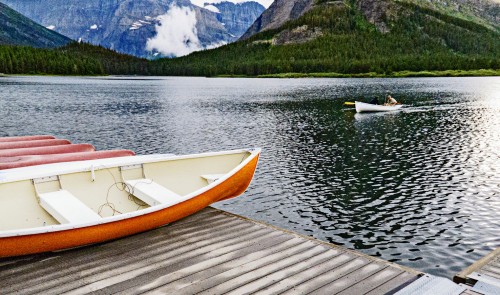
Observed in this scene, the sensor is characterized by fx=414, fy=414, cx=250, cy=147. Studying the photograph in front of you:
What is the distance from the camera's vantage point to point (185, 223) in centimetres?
1240

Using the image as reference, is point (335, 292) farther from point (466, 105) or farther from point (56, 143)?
point (466, 105)

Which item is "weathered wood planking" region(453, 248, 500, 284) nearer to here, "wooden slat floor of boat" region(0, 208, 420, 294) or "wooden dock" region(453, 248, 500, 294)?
"wooden dock" region(453, 248, 500, 294)

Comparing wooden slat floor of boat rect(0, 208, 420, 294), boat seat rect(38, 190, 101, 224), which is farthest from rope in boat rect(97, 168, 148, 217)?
wooden slat floor of boat rect(0, 208, 420, 294)

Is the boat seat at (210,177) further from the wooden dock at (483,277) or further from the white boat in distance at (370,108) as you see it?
the white boat in distance at (370,108)

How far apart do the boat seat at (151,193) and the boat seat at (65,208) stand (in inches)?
72.1

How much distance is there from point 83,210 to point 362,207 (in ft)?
43.5

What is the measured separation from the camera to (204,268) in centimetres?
927

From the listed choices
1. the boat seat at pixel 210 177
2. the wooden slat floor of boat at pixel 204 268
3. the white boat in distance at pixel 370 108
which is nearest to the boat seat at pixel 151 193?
the wooden slat floor of boat at pixel 204 268

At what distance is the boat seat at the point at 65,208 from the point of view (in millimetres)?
10617

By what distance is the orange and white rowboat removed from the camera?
387 inches

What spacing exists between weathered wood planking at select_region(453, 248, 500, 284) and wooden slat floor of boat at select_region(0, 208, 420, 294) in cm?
97

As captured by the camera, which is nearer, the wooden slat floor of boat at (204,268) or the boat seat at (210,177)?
the wooden slat floor of boat at (204,268)

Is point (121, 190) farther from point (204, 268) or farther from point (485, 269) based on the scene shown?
point (485, 269)

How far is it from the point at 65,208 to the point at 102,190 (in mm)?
2250
